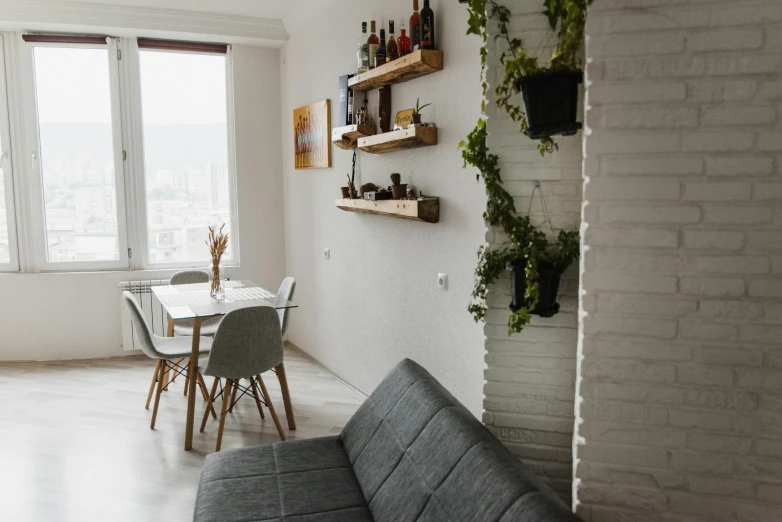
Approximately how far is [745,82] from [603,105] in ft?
1.16

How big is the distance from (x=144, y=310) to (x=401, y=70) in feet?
10.8

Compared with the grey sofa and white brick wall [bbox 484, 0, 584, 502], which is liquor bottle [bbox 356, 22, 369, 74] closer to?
white brick wall [bbox 484, 0, 584, 502]

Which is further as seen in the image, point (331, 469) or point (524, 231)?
point (331, 469)

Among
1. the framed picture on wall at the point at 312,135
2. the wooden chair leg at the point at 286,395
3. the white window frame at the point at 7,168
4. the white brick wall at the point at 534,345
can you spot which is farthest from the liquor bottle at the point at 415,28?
the white window frame at the point at 7,168

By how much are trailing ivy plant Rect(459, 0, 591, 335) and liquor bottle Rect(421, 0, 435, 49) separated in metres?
0.91

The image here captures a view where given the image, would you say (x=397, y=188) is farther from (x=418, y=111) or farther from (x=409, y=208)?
(x=418, y=111)

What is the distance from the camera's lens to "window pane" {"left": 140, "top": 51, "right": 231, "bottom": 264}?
5.38m

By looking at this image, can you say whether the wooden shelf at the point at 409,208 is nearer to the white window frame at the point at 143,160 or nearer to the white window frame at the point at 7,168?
the white window frame at the point at 143,160

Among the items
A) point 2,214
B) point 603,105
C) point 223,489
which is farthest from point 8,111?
point 603,105

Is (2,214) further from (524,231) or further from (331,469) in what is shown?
(524,231)

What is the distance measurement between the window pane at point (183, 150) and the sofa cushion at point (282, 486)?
3.36 meters

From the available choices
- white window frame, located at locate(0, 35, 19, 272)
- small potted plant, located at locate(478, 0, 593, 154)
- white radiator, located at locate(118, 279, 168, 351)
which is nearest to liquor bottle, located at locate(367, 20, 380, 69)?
small potted plant, located at locate(478, 0, 593, 154)

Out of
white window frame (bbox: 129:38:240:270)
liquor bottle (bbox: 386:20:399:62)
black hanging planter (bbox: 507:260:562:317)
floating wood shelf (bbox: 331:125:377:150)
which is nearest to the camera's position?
black hanging planter (bbox: 507:260:562:317)

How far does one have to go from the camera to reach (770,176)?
63.4 inches
